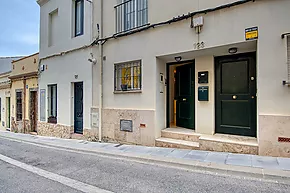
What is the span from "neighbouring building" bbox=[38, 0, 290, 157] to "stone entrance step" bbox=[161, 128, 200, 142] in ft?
0.10

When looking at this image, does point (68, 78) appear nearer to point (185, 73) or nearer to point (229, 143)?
point (185, 73)

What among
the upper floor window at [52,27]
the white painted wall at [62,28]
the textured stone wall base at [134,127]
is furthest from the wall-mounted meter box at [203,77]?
the upper floor window at [52,27]

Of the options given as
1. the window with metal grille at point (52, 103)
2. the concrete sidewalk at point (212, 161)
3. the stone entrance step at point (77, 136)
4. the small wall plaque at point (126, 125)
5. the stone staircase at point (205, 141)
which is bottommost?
the stone entrance step at point (77, 136)

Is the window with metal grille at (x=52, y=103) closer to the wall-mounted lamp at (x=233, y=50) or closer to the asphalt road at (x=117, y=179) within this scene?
the asphalt road at (x=117, y=179)

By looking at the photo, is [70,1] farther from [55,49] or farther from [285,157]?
[285,157]

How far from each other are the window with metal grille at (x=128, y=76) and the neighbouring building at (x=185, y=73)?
0.04m

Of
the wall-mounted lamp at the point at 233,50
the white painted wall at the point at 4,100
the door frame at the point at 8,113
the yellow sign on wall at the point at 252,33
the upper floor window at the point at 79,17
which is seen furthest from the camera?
the white painted wall at the point at 4,100

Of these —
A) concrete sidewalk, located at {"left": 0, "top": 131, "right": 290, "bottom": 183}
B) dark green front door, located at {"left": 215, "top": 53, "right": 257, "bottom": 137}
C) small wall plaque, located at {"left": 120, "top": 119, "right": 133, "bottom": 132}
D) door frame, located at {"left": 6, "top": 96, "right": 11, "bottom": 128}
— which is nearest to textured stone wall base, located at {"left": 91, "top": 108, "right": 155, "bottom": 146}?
small wall plaque, located at {"left": 120, "top": 119, "right": 133, "bottom": 132}

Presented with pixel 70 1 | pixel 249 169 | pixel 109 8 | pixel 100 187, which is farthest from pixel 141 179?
pixel 70 1

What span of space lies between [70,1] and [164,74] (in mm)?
5752

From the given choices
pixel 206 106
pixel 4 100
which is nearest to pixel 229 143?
pixel 206 106

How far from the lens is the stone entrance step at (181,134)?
19.1 feet

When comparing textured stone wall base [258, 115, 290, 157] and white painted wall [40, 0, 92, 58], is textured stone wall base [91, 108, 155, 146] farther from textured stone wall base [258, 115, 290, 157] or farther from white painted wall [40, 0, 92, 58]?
white painted wall [40, 0, 92, 58]

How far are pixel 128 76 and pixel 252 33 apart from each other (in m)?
3.99
